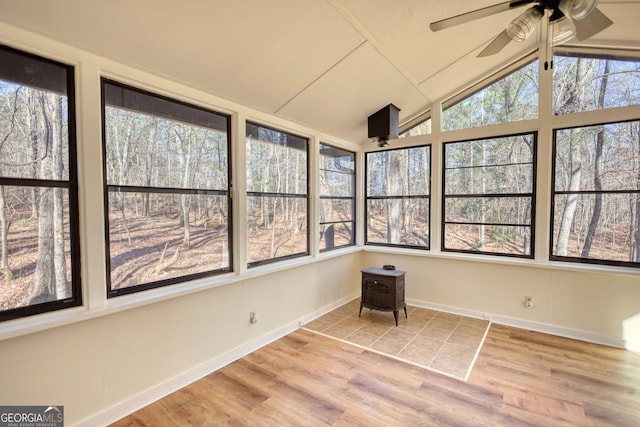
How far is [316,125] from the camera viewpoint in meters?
3.64

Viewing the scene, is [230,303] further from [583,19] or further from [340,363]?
[583,19]

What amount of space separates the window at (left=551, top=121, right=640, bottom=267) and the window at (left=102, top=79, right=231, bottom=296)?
3574 mm

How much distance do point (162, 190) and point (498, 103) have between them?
3.86 metres

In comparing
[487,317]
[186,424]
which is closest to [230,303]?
[186,424]

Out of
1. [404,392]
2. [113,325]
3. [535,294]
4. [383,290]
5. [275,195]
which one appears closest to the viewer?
[113,325]

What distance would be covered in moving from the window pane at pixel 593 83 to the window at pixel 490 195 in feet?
1.57

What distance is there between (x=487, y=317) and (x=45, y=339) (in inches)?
164

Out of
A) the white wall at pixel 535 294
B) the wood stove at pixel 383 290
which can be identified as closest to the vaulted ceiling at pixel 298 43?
the wood stove at pixel 383 290

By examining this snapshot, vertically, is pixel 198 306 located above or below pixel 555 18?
below

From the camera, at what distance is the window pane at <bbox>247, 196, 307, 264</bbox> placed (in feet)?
9.94

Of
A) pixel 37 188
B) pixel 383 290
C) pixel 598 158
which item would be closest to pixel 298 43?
pixel 37 188

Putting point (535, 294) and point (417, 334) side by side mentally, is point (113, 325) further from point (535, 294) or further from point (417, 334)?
point (535, 294)

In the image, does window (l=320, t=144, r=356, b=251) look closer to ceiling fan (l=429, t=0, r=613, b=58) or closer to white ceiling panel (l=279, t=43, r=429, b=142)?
white ceiling panel (l=279, t=43, r=429, b=142)

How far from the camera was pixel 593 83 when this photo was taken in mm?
3152
